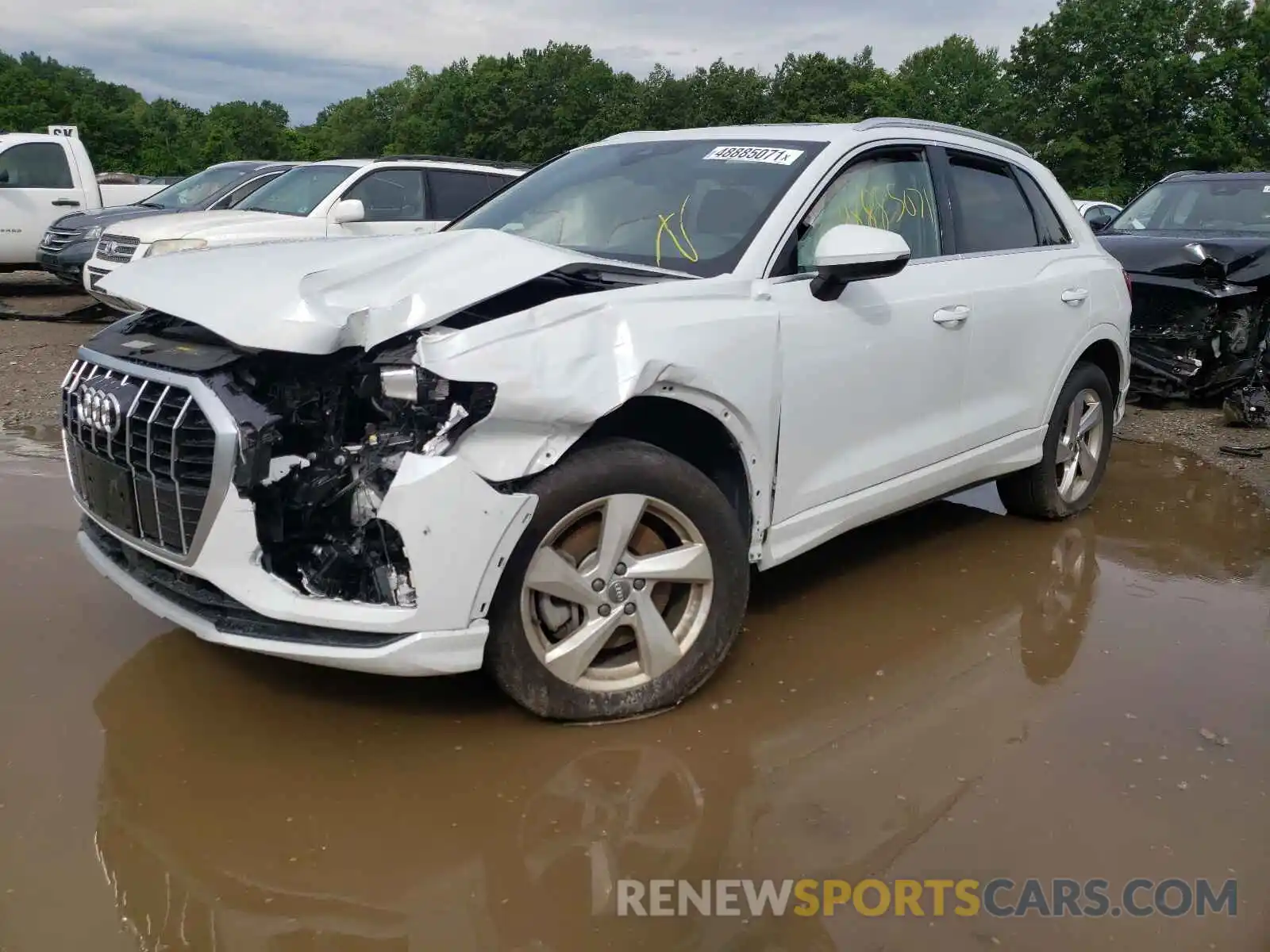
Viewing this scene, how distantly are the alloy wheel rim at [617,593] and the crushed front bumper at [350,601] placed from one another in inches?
7.0

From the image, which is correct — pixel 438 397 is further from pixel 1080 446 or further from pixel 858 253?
pixel 1080 446

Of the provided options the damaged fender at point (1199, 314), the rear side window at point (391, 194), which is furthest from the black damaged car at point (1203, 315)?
the rear side window at point (391, 194)

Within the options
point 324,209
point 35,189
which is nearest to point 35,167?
point 35,189

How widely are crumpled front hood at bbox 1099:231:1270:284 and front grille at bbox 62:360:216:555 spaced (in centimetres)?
710

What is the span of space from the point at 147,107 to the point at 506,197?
3722 inches

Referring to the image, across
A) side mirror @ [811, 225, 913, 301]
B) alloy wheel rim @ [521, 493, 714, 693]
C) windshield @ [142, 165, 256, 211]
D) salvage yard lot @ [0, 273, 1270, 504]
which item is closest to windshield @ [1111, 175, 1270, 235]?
salvage yard lot @ [0, 273, 1270, 504]

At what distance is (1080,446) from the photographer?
5.29 meters

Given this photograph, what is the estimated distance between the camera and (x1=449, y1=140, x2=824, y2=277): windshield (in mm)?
3596

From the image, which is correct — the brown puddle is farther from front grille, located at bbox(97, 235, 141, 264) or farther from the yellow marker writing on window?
front grille, located at bbox(97, 235, 141, 264)

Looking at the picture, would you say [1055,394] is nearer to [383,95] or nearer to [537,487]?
[537,487]

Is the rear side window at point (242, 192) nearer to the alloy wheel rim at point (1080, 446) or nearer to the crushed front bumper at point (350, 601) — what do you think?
the alloy wheel rim at point (1080, 446)

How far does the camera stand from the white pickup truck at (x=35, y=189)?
12.6 metres

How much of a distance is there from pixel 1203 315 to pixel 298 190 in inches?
300

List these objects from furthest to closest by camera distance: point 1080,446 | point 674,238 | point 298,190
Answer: point 298,190
point 1080,446
point 674,238
